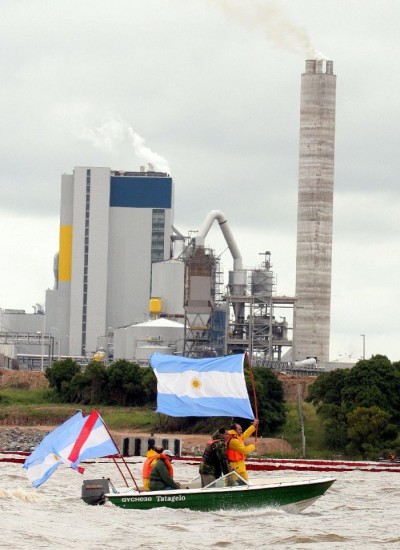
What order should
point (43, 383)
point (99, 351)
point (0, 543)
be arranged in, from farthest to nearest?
point (99, 351)
point (43, 383)
point (0, 543)

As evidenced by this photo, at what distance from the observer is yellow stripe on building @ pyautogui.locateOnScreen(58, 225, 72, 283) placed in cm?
14112

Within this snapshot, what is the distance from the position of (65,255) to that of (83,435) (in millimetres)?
104337

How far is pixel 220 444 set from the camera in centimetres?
3866

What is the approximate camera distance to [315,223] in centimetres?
12250

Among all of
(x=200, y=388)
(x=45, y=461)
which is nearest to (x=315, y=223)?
(x=200, y=388)

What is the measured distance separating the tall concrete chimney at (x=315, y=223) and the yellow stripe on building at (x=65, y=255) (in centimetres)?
2500

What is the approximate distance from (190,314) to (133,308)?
24.4m

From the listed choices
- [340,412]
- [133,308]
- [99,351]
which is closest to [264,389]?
[340,412]

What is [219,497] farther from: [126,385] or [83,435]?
[126,385]

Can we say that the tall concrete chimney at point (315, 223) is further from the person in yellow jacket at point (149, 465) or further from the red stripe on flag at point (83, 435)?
the red stripe on flag at point (83, 435)

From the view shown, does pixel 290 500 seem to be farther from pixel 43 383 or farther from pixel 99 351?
pixel 99 351

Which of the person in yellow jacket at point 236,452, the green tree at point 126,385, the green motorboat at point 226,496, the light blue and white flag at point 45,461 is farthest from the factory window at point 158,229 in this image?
the light blue and white flag at point 45,461

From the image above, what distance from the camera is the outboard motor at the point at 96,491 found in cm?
3834

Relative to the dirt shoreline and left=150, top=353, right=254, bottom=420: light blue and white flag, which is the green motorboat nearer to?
left=150, top=353, right=254, bottom=420: light blue and white flag
